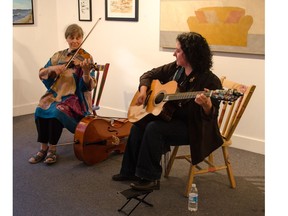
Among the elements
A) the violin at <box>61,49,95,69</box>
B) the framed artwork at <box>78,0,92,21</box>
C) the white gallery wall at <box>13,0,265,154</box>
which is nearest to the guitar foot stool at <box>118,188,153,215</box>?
the violin at <box>61,49,95,69</box>

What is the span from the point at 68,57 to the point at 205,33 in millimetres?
1330

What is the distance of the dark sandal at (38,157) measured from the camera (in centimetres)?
324

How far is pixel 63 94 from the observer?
130 inches

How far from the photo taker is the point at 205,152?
8.15 ft

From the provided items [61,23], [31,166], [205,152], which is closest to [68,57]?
[31,166]

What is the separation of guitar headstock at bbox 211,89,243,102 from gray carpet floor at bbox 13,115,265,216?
761 mm

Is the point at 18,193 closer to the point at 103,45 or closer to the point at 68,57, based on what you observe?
the point at 68,57

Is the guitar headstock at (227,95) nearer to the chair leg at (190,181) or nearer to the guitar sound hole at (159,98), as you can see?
the guitar sound hole at (159,98)

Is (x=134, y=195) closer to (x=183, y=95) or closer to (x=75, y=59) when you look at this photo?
(x=183, y=95)

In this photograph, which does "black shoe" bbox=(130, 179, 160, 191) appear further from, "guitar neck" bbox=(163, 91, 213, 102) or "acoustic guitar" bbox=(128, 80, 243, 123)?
"guitar neck" bbox=(163, 91, 213, 102)

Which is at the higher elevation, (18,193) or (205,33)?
(205,33)

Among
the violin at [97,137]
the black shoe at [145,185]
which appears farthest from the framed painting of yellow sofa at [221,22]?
the black shoe at [145,185]

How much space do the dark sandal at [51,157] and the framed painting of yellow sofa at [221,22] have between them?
163cm

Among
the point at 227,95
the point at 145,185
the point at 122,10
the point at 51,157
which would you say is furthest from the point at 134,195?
the point at 122,10
